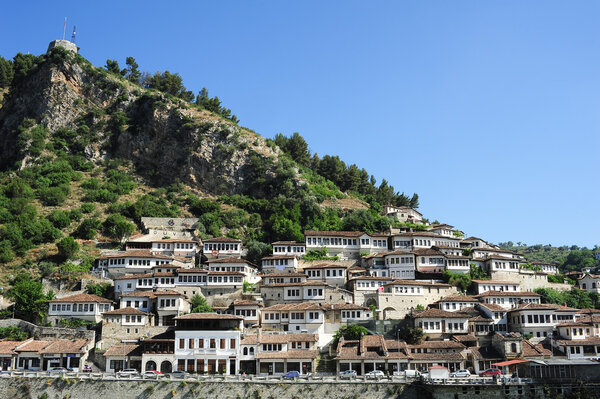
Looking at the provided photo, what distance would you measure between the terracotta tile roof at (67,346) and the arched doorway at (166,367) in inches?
297

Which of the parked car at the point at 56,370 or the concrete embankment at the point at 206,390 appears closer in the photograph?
the concrete embankment at the point at 206,390

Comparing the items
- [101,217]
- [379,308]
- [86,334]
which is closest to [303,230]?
[379,308]

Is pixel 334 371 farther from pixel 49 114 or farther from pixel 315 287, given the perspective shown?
pixel 49 114

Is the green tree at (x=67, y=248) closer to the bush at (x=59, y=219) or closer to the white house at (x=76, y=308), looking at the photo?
the bush at (x=59, y=219)

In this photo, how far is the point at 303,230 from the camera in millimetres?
84062

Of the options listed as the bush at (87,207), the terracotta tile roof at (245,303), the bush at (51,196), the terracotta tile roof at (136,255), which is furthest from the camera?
the bush at (51,196)

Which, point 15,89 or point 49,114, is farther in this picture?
point 15,89

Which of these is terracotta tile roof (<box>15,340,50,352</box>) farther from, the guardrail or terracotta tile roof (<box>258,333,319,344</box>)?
terracotta tile roof (<box>258,333,319,344</box>)

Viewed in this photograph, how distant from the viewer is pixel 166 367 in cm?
5262

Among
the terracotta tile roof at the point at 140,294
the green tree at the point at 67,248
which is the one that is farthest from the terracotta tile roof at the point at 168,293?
the green tree at the point at 67,248

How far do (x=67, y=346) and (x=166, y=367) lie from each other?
31.5 ft

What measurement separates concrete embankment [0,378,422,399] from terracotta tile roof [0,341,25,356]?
20.5 ft

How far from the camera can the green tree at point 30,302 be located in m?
59.2

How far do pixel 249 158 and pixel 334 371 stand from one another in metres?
53.3
